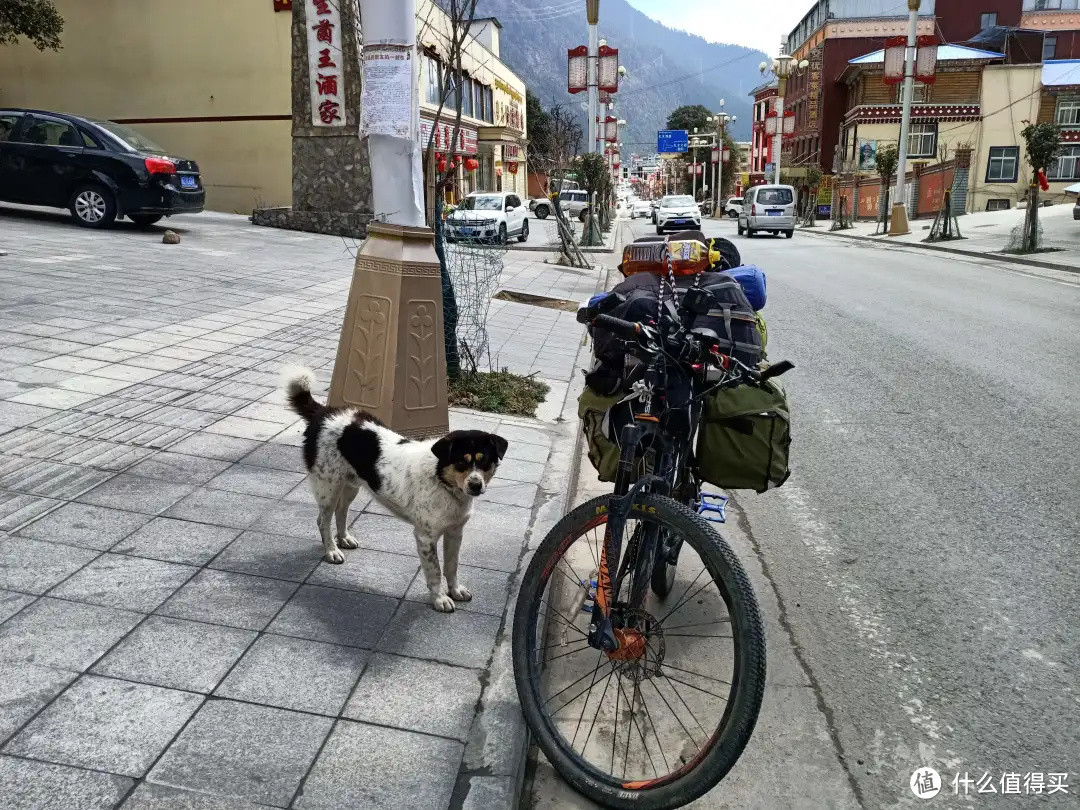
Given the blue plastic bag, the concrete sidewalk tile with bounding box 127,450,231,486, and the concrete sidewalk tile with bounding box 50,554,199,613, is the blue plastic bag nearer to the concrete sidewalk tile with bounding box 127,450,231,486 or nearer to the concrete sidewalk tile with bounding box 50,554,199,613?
the concrete sidewalk tile with bounding box 50,554,199,613

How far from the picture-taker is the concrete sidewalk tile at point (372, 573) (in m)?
3.81

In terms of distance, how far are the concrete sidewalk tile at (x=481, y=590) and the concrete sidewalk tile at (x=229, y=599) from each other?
553 millimetres

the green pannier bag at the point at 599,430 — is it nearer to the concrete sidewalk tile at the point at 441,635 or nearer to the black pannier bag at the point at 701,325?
the black pannier bag at the point at 701,325

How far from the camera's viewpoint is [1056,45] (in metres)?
53.2

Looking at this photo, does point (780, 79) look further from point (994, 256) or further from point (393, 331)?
point (393, 331)

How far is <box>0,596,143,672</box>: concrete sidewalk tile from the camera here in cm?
297

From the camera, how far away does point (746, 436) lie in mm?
3402

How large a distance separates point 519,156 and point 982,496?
190 ft

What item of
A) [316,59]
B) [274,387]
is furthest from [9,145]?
[274,387]

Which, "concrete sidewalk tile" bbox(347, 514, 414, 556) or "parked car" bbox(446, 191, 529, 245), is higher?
"parked car" bbox(446, 191, 529, 245)

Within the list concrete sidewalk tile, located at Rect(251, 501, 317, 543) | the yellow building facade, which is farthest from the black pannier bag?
the yellow building facade

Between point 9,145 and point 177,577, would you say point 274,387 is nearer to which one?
point 177,577

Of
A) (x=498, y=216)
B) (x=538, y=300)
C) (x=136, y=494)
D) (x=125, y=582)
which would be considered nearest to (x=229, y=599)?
(x=125, y=582)

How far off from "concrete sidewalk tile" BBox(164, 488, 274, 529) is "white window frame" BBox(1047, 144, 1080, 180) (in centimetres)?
4936
